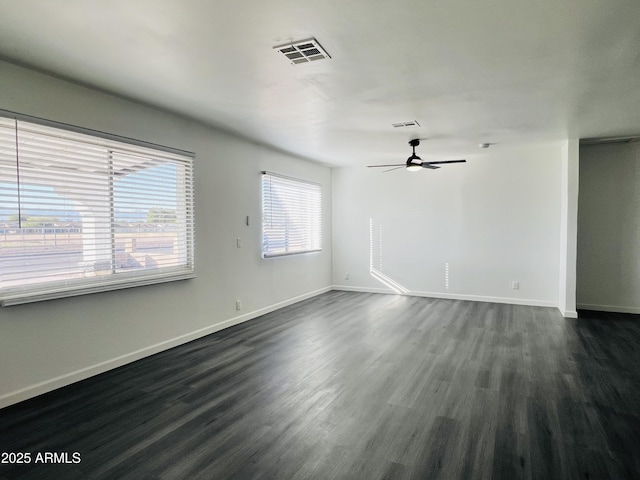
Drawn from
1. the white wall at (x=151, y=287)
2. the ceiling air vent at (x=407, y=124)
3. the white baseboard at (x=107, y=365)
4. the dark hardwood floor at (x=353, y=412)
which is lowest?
the dark hardwood floor at (x=353, y=412)

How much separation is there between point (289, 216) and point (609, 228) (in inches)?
201

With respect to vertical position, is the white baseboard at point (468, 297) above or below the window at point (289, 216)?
below

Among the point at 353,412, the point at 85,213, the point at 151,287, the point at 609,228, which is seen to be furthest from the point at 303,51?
the point at 609,228

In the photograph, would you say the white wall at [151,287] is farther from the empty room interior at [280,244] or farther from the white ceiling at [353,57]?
the white ceiling at [353,57]

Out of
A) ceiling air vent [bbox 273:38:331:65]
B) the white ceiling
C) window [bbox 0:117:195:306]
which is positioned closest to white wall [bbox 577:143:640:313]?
the white ceiling

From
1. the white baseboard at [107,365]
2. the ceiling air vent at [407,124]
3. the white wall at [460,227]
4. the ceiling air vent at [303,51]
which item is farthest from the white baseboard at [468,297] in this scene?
the ceiling air vent at [303,51]

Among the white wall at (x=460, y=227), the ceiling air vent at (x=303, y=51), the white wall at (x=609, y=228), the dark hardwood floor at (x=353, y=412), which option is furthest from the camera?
the white wall at (x=460, y=227)

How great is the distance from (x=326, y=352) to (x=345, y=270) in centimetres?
386

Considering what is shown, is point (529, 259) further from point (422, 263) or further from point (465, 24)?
point (465, 24)

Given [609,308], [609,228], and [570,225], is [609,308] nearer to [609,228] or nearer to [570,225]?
[609,228]

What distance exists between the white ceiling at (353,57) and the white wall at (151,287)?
25cm

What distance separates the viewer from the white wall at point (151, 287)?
9.30 feet

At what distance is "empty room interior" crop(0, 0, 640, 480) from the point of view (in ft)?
7.01

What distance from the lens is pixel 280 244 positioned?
597 cm
